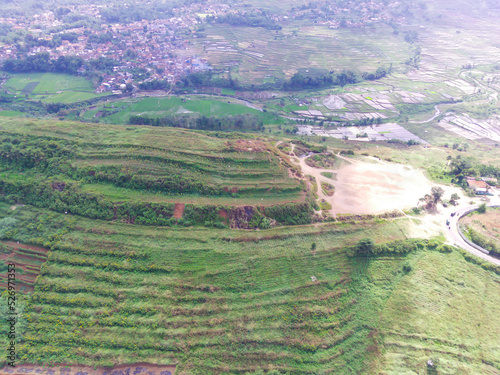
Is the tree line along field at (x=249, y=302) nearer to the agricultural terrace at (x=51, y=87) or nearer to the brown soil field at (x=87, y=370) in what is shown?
the brown soil field at (x=87, y=370)

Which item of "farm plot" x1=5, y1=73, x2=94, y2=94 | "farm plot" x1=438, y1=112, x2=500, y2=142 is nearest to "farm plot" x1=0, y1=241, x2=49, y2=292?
"farm plot" x1=5, y1=73, x2=94, y2=94

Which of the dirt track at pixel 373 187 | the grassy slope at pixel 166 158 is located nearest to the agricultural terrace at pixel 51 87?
the grassy slope at pixel 166 158

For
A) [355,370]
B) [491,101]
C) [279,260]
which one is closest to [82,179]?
[279,260]

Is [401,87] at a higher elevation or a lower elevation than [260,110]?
higher

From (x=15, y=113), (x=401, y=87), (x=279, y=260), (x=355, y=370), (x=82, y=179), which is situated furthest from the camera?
(x=401, y=87)

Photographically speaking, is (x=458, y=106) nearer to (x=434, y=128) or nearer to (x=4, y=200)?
(x=434, y=128)

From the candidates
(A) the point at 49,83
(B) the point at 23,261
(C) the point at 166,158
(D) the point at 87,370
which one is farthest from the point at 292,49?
(D) the point at 87,370
